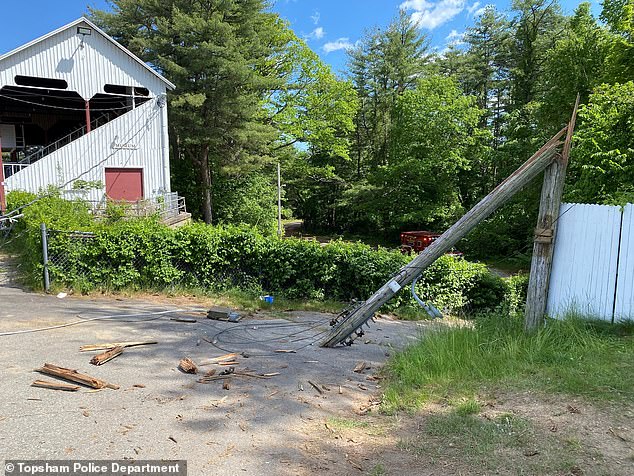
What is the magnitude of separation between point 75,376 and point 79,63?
19.7m

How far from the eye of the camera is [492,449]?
3232 millimetres

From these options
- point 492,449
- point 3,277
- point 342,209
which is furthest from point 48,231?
point 342,209

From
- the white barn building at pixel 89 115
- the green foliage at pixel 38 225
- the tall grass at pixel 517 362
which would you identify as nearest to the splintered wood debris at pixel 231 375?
the tall grass at pixel 517 362

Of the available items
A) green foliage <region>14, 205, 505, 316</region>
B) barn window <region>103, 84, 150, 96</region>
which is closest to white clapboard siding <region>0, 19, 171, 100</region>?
barn window <region>103, 84, 150, 96</region>

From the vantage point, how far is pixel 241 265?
11.2 m

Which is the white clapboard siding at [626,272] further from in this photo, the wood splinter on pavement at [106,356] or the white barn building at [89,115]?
the white barn building at [89,115]

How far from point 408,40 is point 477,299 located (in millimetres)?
30518

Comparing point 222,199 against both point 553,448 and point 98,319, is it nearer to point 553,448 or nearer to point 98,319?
point 98,319

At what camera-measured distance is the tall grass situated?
4.18 meters

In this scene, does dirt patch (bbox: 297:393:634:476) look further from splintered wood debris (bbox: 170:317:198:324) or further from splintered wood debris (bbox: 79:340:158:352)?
splintered wood debris (bbox: 170:317:198:324)

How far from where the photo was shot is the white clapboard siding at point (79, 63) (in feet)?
60.3

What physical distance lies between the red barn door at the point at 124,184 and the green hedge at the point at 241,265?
8.50 metres

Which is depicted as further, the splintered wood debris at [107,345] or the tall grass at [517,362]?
the splintered wood debris at [107,345]

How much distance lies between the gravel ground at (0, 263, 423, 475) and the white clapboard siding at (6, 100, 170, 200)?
13.3 m
